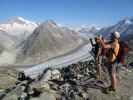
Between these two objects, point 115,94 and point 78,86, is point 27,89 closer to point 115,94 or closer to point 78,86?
point 78,86

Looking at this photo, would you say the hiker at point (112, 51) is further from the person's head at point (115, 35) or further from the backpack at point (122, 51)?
the backpack at point (122, 51)

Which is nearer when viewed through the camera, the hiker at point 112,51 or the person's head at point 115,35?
the person's head at point 115,35

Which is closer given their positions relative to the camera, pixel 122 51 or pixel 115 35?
pixel 115 35

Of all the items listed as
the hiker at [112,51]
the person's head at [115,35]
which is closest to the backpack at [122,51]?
the hiker at [112,51]

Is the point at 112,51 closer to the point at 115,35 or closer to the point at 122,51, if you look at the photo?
the point at 122,51

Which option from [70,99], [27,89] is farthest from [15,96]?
[70,99]

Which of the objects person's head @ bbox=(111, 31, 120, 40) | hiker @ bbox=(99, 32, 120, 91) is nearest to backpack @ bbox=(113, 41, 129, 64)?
hiker @ bbox=(99, 32, 120, 91)

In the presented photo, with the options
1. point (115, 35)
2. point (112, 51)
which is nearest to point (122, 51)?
point (112, 51)

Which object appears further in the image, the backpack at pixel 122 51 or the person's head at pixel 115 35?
the backpack at pixel 122 51

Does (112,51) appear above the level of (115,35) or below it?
below

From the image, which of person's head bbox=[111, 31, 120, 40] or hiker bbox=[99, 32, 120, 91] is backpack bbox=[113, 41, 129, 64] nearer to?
hiker bbox=[99, 32, 120, 91]

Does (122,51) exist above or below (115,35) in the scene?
below

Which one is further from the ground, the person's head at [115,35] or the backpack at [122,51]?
the person's head at [115,35]

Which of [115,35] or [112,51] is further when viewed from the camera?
[112,51]
